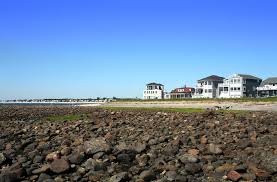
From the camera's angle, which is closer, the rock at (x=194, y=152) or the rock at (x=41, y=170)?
the rock at (x=41, y=170)

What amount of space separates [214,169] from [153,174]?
205 cm

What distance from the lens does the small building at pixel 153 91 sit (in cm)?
14438

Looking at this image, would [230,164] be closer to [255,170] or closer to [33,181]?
[255,170]

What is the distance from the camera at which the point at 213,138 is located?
18141 millimetres

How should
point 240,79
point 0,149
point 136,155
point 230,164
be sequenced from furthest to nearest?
point 240,79, point 0,149, point 136,155, point 230,164

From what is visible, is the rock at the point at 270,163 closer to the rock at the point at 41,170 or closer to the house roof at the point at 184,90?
the rock at the point at 41,170

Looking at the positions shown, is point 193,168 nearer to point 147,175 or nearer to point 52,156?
point 147,175

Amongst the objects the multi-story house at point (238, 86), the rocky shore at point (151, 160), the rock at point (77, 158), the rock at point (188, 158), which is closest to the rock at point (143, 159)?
the rocky shore at point (151, 160)

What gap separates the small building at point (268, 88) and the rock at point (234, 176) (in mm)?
97788

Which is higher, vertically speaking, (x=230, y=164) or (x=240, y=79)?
(x=240, y=79)

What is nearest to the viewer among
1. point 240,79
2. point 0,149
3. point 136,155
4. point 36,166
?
point 36,166

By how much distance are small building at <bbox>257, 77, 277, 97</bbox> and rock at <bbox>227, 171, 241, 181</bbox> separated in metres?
97.8

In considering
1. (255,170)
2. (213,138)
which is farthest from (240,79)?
(255,170)

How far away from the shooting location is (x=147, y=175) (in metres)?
11.4
